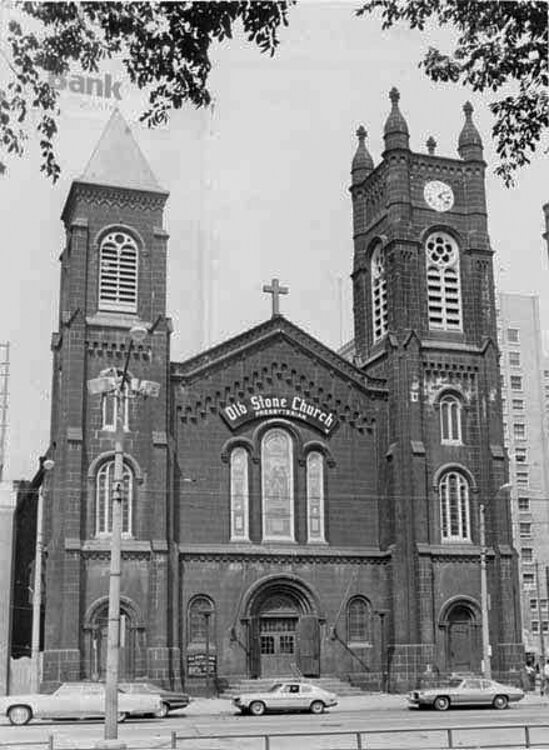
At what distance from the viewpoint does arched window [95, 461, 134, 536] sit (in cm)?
3822

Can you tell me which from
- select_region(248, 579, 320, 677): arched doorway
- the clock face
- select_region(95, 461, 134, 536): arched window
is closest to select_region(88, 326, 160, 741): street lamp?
select_region(95, 461, 134, 536): arched window

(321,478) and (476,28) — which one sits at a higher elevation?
(476,28)

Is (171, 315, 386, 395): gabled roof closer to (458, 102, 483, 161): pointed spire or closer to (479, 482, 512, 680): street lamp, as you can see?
(479, 482, 512, 680): street lamp

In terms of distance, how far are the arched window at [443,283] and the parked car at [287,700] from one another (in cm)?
1699

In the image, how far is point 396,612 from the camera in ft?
132

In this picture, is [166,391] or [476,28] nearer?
[476,28]

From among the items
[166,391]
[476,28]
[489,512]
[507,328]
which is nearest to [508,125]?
[476,28]

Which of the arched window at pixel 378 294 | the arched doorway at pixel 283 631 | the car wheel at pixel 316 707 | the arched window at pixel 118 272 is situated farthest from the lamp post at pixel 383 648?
the arched window at pixel 118 272

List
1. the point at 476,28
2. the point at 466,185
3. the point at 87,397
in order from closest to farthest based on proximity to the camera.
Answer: the point at 476,28 < the point at 87,397 < the point at 466,185

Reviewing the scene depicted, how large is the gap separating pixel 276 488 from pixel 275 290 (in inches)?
287

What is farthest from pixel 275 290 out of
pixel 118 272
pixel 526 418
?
pixel 526 418

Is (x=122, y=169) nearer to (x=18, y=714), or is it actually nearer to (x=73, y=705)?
(x=73, y=705)

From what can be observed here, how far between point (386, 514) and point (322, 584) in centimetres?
360

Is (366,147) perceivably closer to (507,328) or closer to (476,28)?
(476,28)
